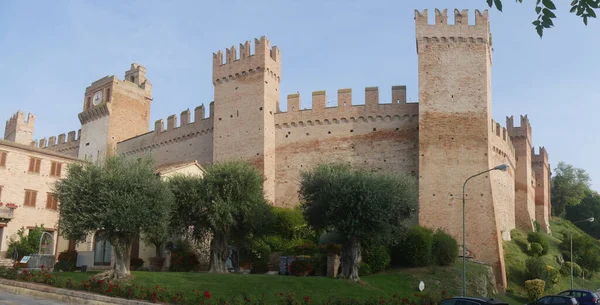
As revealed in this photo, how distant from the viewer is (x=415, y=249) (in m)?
28.3

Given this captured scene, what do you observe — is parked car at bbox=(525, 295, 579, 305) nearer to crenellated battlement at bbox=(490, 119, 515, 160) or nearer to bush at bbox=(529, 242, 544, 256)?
bush at bbox=(529, 242, 544, 256)

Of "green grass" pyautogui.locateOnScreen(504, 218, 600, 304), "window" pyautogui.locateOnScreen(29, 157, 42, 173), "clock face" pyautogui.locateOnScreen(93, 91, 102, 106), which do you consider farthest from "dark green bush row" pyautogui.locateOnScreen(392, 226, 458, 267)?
"clock face" pyautogui.locateOnScreen(93, 91, 102, 106)

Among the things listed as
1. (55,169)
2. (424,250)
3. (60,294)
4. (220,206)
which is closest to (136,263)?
(220,206)

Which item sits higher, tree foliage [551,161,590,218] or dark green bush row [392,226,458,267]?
tree foliage [551,161,590,218]

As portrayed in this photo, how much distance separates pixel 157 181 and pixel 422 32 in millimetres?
20344

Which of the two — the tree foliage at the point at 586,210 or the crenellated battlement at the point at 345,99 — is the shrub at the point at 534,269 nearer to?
the crenellated battlement at the point at 345,99

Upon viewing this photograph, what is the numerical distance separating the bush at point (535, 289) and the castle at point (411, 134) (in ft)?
5.01

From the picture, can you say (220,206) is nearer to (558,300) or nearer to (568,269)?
(558,300)

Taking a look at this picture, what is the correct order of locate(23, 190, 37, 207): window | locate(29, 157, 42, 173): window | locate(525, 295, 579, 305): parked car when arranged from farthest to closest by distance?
1. locate(29, 157, 42, 173): window
2. locate(23, 190, 37, 207): window
3. locate(525, 295, 579, 305): parked car

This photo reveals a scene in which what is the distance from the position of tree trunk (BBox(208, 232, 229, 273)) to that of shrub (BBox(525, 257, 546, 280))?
1817 cm

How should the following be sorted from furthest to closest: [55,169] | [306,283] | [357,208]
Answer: [55,169]
[357,208]
[306,283]

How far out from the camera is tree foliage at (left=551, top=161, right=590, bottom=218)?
214ft

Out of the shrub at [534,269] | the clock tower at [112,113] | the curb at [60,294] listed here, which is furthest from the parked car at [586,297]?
the clock tower at [112,113]

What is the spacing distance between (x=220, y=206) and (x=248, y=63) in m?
17.0
